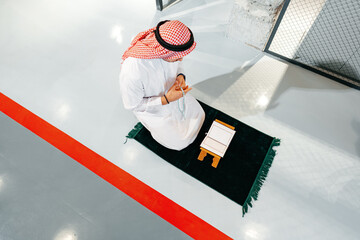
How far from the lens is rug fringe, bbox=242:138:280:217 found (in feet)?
7.95

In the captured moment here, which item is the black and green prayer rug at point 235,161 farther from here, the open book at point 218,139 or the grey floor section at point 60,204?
the grey floor section at point 60,204

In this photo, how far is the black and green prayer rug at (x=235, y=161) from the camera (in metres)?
2.49

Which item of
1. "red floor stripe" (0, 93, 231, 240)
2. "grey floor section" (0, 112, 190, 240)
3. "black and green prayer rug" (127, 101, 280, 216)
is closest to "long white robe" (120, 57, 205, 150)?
"black and green prayer rug" (127, 101, 280, 216)

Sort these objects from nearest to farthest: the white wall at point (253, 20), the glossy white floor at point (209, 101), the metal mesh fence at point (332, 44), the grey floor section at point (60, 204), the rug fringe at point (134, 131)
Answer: the grey floor section at point (60, 204)
the glossy white floor at point (209, 101)
the rug fringe at point (134, 131)
the white wall at point (253, 20)
the metal mesh fence at point (332, 44)

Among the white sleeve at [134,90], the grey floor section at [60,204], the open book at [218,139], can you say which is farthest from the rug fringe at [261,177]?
the white sleeve at [134,90]

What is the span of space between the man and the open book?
219 millimetres

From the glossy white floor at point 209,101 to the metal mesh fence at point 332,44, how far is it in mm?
202

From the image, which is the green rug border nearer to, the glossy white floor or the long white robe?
the glossy white floor

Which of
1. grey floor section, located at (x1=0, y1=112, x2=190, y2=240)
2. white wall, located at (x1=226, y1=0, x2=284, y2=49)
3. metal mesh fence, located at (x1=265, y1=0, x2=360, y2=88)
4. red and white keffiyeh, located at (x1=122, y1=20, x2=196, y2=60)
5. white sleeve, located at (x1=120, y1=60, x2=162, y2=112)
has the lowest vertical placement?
grey floor section, located at (x1=0, y1=112, x2=190, y2=240)

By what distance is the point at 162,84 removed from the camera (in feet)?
6.89

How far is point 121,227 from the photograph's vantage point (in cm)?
230

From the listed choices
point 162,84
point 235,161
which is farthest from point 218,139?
point 162,84

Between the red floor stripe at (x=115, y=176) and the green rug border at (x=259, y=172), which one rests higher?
the green rug border at (x=259, y=172)

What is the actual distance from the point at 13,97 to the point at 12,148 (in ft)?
2.37
